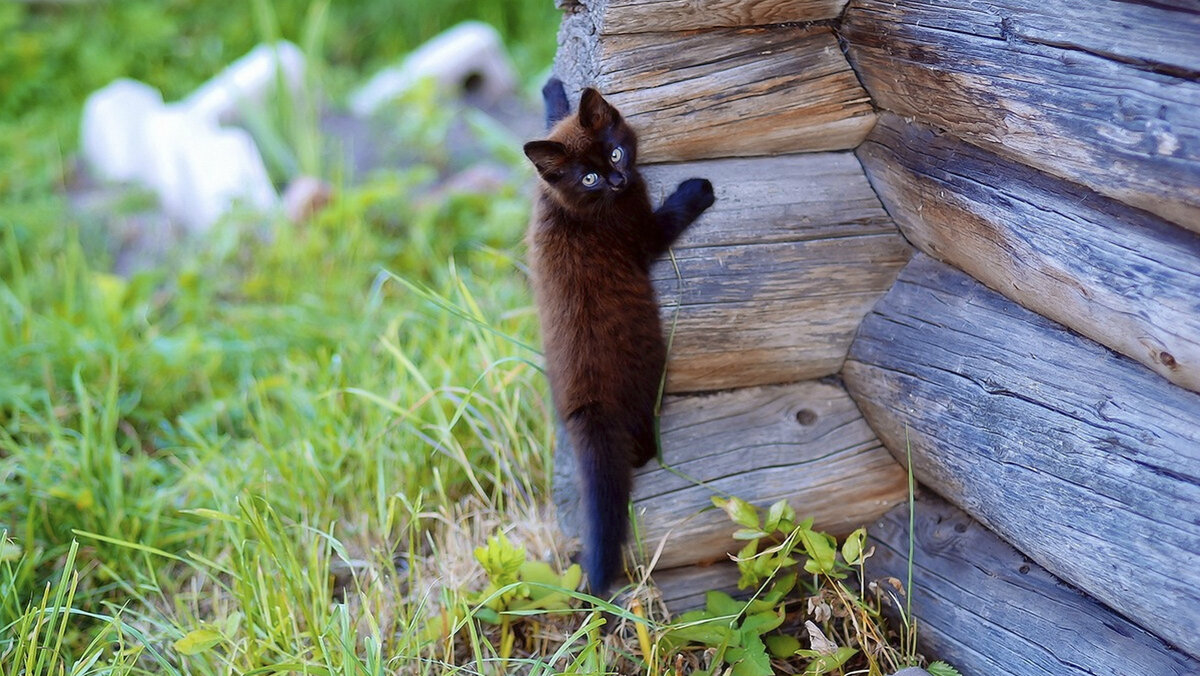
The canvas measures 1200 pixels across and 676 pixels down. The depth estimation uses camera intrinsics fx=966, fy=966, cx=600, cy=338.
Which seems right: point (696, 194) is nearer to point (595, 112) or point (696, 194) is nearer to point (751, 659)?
point (595, 112)

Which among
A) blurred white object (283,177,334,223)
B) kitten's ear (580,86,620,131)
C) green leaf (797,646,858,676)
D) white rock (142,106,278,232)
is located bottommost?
green leaf (797,646,858,676)

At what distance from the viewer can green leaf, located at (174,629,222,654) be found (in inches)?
87.6

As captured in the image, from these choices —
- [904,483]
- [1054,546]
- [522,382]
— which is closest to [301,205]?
[522,382]

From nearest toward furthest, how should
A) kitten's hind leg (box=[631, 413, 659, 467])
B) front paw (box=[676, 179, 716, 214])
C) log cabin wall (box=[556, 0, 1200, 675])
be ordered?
log cabin wall (box=[556, 0, 1200, 675]) < front paw (box=[676, 179, 716, 214]) < kitten's hind leg (box=[631, 413, 659, 467])

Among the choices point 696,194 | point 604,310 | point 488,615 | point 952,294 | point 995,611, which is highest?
point 696,194

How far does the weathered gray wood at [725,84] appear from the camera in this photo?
2.26 metres

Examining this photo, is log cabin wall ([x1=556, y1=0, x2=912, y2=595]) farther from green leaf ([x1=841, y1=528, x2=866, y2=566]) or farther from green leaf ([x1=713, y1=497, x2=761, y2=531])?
green leaf ([x1=841, y1=528, x2=866, y2=566])

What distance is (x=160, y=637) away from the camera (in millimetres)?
2424

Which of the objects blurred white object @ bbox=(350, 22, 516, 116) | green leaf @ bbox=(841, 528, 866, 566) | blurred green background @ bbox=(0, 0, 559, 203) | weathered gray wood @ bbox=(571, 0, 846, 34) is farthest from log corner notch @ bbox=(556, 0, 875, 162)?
blurred green background @ bbox=(0, 0, 559, 203)

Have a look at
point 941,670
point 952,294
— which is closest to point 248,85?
point 952,294

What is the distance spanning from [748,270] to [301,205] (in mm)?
2976

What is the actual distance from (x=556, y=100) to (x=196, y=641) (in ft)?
5.37

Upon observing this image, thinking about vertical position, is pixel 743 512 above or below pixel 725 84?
below

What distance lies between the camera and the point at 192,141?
→ 5.26 m
